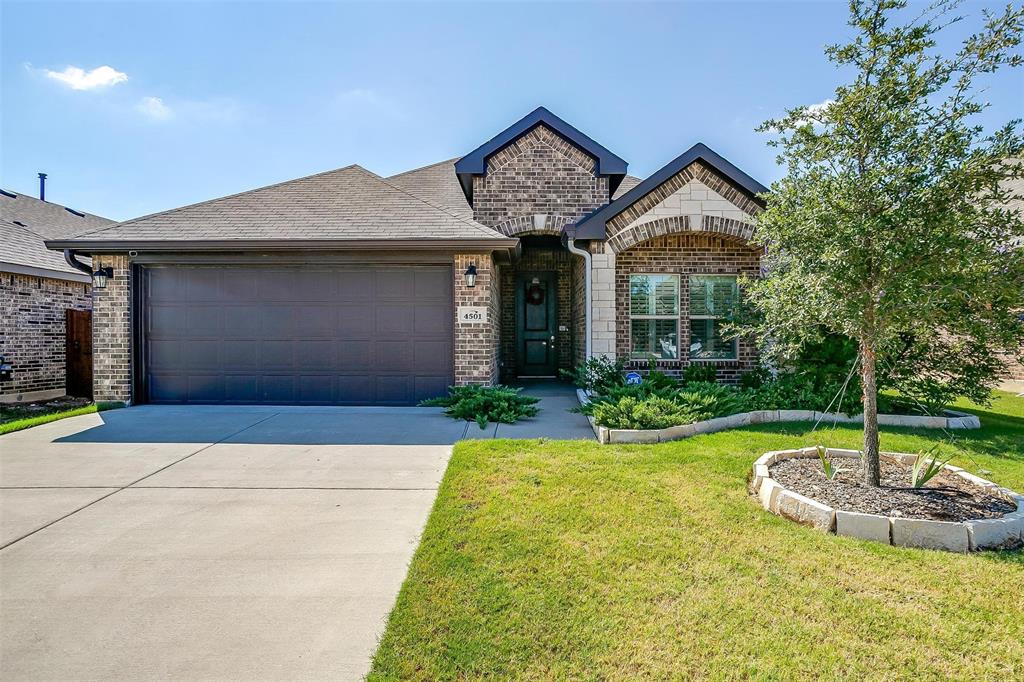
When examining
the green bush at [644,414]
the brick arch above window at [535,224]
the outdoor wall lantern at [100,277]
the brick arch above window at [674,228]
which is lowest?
the green bush at [644,414]

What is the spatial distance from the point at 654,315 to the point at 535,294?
140 inches

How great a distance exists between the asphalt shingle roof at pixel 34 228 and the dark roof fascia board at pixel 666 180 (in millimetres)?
11076

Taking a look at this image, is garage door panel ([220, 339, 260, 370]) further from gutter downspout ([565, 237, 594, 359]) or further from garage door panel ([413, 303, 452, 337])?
gutter downspout ([565, 237, 594, 359])

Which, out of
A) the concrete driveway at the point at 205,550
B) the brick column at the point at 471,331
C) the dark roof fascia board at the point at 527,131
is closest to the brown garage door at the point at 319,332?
the brick column at the point at 471,331

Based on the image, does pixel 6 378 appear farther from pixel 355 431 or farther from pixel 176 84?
pixel 355 431

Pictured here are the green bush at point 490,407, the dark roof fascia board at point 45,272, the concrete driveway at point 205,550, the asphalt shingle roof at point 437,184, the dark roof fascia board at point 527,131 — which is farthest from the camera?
the asphalt shingle roof at point 437,184

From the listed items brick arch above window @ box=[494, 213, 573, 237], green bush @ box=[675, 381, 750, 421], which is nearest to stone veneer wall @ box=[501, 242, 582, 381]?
brick arch above window @ box=[494, 213, 573, 237]

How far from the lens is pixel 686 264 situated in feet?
31.3

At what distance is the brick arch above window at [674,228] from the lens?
28.3 ft

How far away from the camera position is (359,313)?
8.83m

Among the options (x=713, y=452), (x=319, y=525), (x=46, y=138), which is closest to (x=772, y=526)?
(x=713, y=452)

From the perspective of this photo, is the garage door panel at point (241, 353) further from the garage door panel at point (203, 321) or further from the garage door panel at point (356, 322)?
the garage door panel at point (356, 322)

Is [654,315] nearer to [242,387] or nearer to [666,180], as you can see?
[666,180]

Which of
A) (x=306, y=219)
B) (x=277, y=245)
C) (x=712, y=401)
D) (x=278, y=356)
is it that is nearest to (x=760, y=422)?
(x=712, y=401)
